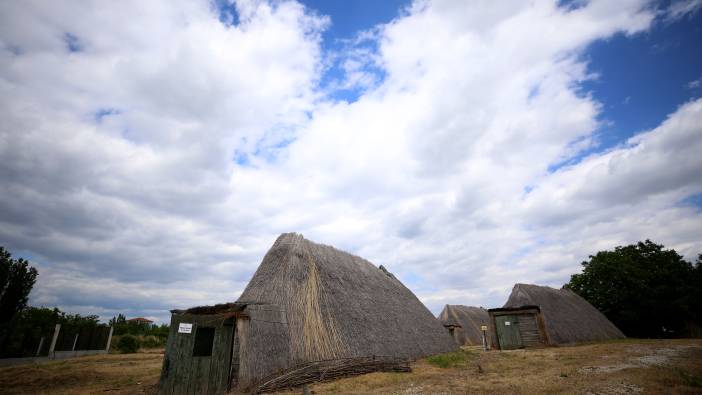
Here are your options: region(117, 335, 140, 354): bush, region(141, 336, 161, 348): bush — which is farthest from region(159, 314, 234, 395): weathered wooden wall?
region(141, 336, 161, 348): bush

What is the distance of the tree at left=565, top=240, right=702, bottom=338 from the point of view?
2867 centimetres

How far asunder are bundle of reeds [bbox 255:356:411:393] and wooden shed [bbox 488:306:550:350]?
13.7 metres

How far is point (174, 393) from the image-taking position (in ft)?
34.1

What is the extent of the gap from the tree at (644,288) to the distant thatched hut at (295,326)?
23076 millimetres

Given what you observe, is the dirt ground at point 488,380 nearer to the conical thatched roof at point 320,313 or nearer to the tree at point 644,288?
the conical thatched roof at point 320,313

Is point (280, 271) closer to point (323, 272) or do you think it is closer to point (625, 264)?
point (323, 272)

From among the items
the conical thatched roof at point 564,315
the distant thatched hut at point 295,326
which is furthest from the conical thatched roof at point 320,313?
the conical thatched roof at point 564,315

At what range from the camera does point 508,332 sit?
81.0 ft

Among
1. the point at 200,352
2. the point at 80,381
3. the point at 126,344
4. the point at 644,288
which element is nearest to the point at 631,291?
the point at 644,288

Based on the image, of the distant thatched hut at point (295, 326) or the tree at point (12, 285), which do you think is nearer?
the distant thatched hut at point (295, 326)

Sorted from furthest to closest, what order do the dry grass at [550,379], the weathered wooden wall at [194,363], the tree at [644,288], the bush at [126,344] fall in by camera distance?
the bush at [126,344], the tree at [644,288], the weathered wooden wall at [194,363], the dry grass at [550,379]

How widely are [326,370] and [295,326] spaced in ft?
6.99

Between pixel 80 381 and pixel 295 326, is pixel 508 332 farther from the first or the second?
pixel 80 381

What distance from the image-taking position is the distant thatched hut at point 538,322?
24.0 meters
